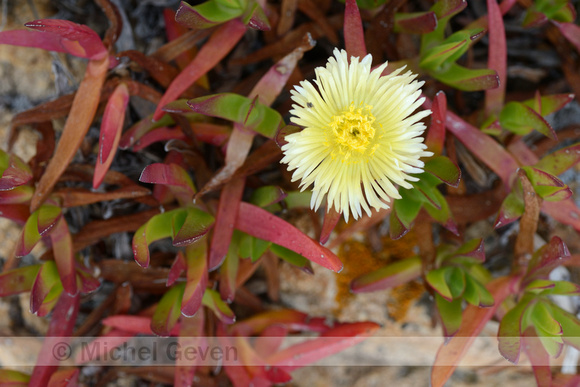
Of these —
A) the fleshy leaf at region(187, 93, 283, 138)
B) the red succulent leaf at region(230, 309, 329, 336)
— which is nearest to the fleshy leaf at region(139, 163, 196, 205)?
the fleshy leaf at region(187, 93, 283, 138)

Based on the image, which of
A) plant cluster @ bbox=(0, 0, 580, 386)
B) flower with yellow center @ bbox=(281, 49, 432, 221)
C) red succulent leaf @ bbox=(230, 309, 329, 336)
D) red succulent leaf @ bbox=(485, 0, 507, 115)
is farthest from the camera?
red succulent leaf @ bbox=(230, 309, 329, 336)

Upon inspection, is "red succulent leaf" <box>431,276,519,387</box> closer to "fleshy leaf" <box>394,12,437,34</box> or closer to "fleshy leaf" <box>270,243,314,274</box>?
"fleshy leaf" <box>270,243,314,274</box>

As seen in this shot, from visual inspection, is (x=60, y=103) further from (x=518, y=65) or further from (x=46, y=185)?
(x=518, y=65)

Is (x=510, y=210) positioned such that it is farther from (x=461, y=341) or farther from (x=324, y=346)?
(x=324, y=346)

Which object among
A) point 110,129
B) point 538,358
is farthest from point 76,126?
point 538,358

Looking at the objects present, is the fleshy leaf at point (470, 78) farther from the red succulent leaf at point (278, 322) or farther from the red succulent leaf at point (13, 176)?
the red succulent leaf at point (13, 176)

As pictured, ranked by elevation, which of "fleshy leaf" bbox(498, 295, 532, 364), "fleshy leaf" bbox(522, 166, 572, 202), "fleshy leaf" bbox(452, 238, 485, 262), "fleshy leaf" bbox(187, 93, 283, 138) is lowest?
"fleshy leaf" bbox(498, 295, 532, 364)

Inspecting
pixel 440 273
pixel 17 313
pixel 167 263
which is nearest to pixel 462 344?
pixel 440 273
